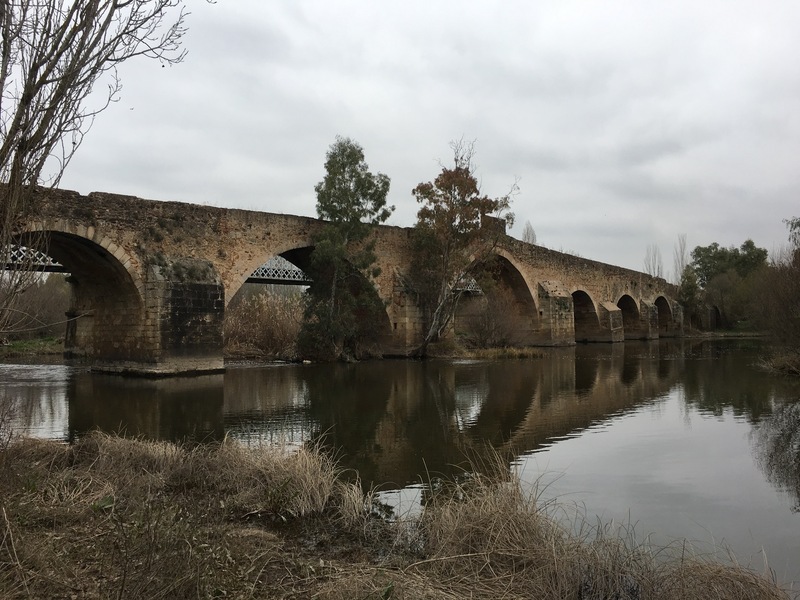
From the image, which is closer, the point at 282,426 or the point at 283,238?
the point at 282,426

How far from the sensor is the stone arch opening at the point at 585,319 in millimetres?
35312

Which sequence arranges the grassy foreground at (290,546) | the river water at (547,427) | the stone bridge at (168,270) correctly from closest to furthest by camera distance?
1. the grassy foreground at (290,546)
2. the river water at (547,427)
3. the stone bridge at (168,270)

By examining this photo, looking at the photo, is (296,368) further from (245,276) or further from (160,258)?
(160,258)

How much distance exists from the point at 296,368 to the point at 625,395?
30.8 feet

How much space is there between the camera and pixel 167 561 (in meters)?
2.69

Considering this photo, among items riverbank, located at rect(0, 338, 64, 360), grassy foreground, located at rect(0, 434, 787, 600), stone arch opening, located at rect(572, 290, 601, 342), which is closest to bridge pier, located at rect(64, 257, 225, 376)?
riverbank, located at rect(0, 338, 64, 360)

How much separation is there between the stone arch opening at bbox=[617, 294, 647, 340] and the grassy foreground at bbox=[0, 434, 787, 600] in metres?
38.4

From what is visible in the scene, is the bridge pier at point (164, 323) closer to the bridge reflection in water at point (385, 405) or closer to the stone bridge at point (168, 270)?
the stone bridge at point (168, 270)

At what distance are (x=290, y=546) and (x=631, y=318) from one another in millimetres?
41204

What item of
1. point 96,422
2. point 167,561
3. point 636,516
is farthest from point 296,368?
point 167,561

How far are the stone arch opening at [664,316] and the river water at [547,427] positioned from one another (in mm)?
31758

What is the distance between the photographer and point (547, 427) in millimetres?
8227

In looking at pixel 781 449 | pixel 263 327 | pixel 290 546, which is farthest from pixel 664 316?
pixel 290 546

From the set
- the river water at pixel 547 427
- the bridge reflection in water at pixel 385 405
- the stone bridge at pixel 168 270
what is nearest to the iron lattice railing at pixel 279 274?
the stone bridge at pixel 168 270
